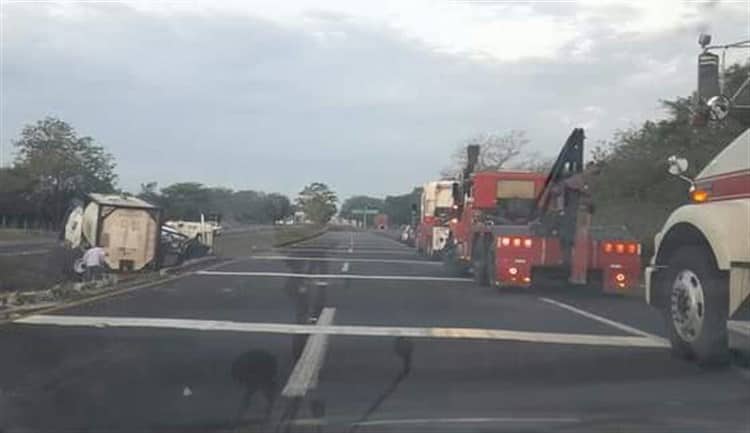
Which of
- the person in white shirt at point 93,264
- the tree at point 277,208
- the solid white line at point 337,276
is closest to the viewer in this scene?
the person in white shirt at point 93,264

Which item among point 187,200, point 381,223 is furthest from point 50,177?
point 381,223

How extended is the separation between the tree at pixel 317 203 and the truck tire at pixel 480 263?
117m

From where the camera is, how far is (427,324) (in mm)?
14820

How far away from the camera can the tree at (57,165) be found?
72125 millimetres

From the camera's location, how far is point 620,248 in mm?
21219

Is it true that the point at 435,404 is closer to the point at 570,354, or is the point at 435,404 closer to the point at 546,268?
the point at 570,354

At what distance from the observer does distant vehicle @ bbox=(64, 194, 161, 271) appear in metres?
27.8

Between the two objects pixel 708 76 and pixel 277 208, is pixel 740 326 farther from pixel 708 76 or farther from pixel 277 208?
pixel 277 208

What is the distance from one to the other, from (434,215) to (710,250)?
111 feet

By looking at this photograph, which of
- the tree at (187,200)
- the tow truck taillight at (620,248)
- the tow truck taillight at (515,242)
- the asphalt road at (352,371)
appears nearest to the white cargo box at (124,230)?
the asphalt road at (352,371)

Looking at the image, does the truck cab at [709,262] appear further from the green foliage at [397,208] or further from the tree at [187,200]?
the green foliage at [397,208]

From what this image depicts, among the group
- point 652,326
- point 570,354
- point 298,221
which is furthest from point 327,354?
point 298,221

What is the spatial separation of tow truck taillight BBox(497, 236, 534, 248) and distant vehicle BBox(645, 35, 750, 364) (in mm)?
9979

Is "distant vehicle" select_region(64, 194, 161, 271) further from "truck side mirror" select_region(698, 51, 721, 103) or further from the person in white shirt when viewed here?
"truck side mirror" select_region(698, 51, 721, 103)
